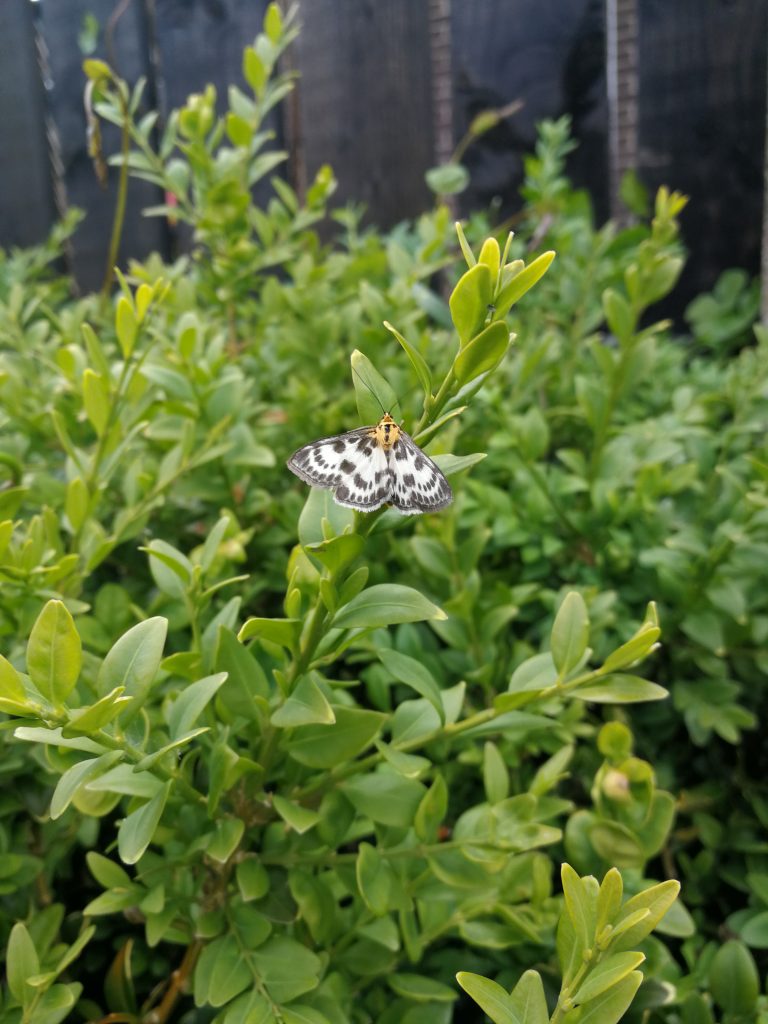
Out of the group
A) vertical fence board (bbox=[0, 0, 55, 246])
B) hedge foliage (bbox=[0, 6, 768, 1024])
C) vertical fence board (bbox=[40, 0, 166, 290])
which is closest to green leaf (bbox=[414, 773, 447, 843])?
hedge foliage (bbox=[0, 6, 768, 1024])

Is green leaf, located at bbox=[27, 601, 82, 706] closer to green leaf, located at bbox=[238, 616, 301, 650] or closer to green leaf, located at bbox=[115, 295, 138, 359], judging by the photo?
green leaf, located at bbox=[238, 616, 301, 650]

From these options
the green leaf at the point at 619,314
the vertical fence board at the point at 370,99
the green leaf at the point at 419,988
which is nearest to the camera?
the green leaf at the point at 419,988

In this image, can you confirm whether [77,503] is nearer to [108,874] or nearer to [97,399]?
[97,399]

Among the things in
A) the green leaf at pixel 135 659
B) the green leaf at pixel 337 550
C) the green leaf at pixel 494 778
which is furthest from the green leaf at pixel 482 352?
the green leaf at pixel 494 778

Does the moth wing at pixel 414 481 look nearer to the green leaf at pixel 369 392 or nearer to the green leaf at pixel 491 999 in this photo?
the green leaf at pixel 369 392

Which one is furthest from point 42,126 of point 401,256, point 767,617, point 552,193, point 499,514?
point 767,617

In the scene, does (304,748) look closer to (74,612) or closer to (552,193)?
(74,612)
